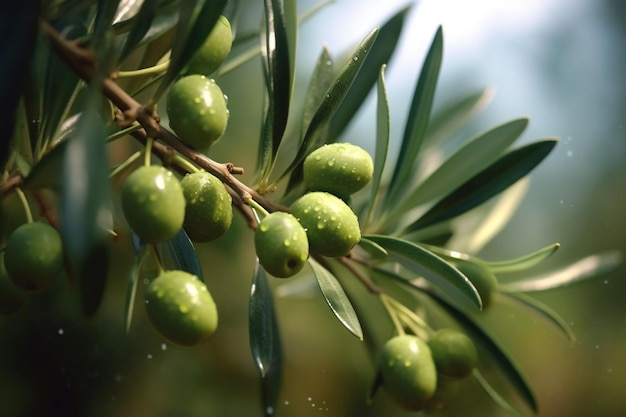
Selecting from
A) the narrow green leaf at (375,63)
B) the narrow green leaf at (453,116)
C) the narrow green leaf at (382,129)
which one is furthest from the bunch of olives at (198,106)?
the narrow green leaf at (453,116)

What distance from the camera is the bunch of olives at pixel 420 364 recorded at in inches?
33.7

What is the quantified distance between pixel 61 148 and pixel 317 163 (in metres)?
0.27

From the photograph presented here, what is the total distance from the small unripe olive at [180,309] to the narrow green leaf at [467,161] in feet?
1.42

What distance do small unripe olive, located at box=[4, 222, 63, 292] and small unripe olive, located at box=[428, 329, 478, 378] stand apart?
1.63ft

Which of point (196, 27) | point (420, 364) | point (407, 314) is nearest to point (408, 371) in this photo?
point (420, 364)

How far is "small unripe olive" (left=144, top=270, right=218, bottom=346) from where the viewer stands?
63cm

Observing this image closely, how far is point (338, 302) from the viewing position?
78 centimetres

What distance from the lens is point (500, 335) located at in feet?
5.75

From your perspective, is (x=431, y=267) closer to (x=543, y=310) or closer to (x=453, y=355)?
(x=453, y=355)

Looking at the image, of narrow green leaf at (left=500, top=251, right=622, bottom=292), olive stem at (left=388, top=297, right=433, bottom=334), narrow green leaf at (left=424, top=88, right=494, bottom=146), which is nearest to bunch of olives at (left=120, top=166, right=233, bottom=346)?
olive stem at (left=388, top=297, right=433, bottom=334)

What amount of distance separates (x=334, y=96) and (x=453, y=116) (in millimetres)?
613

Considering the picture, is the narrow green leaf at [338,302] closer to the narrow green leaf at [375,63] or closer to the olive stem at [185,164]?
the olive stem at [185,164]

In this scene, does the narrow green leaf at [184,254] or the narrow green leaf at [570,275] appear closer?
the narrow green leaf at [184,254]

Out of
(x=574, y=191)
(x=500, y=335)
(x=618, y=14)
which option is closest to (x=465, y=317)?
(x=500, y=335)
